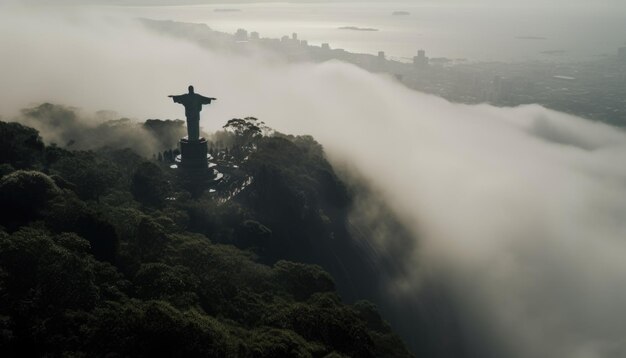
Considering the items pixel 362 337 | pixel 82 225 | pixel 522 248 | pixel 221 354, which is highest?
pixel 82 225

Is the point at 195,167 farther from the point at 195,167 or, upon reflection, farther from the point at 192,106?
the point at 192,106

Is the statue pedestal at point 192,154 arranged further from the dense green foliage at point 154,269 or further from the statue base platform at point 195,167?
the dense green foliage at point 154,269

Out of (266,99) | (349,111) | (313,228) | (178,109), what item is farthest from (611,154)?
(178,109)

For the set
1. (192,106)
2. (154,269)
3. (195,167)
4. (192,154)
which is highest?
(192,106)

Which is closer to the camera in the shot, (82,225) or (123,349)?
(123,349)

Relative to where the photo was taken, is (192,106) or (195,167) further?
(195,167)

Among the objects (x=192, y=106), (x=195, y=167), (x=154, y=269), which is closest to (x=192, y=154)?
(x=195, y=167)

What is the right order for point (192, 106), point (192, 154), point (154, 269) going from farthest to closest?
point (192, 154) → point (192, 106) → point (154, 269)

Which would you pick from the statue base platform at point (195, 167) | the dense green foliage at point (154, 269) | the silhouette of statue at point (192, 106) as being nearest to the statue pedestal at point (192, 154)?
the statue base platform at point (195, 167)

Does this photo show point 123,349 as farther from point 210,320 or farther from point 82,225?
point 82,225
